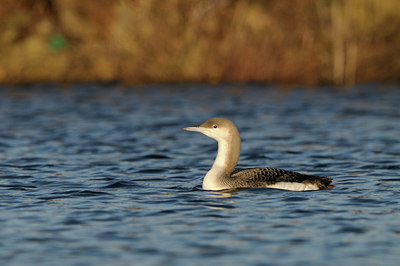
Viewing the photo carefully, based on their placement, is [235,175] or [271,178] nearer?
[271,178]

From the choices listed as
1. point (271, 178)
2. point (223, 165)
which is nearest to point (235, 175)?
point (223, 165)

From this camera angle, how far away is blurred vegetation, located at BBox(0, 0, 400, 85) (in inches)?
1039

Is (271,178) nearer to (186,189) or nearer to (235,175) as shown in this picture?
(235,175)

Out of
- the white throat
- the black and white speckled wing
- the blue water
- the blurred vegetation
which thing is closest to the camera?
the blue water

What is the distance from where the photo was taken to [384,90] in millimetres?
25594

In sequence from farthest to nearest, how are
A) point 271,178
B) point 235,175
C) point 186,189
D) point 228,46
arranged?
point 228,46 < point 186,189 < point 235,175 < point 271,178

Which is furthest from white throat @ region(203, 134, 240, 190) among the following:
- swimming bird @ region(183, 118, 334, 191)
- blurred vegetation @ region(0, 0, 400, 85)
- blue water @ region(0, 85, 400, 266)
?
blurred vegetation @ region(0, 0, 400, 85)

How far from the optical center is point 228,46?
87.3 ft

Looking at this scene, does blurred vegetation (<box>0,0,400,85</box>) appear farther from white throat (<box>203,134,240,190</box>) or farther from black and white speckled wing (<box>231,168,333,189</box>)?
black and white speckled wing (<box>231,168,333,189</box>)

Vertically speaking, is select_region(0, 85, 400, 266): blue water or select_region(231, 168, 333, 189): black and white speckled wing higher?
select_region(231, 168, 333, 189): black and white speckled wing

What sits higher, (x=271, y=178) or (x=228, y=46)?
(x=228, y=46)

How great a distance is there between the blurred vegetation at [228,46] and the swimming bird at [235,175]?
16.4 metres

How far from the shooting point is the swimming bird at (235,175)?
961 centimetres

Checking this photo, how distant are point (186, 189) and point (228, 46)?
16.9 metres
